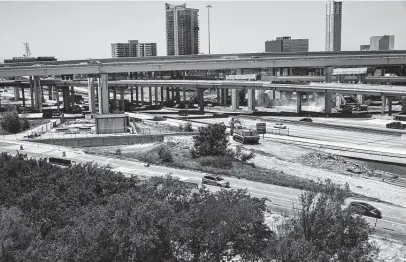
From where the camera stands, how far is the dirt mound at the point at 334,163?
49.6 metres

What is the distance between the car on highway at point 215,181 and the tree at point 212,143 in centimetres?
1235

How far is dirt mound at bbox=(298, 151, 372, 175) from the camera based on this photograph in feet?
163

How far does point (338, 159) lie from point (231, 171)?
14.9m

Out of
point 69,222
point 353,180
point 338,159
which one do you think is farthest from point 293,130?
point 69,222

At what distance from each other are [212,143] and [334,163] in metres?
14.4

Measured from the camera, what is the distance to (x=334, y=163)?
5169 cm

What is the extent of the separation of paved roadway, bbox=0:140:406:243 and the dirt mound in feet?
42.3

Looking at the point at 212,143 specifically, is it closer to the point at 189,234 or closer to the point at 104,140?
the point at 104,140

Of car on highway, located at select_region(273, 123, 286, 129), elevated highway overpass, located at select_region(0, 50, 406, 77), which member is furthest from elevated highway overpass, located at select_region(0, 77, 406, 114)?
car on highway, located at select_region(273, 123, 286, 129)

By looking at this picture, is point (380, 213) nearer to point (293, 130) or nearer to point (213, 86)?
point (293, 130)

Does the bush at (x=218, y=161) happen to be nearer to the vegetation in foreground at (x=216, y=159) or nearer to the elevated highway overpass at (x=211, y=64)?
the vegetation in foreground at (x=216, y=159)

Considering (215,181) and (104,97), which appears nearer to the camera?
(215,181)

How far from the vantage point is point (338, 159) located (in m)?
52.9

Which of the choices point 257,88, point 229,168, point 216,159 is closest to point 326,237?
point 229,168
